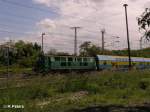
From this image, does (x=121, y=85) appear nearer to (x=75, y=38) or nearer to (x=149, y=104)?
(x=149, y=104)

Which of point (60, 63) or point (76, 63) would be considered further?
point (76, 63)

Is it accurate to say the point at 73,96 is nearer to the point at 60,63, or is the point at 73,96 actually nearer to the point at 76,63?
the point at 60,63

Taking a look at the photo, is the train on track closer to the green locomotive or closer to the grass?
the green locomotive

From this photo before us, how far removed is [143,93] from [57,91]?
5.18 m

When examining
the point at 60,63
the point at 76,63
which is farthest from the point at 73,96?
the point at 76,63

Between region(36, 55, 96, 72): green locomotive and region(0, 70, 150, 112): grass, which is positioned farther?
region(36, 55, 96, 72): green locomotive

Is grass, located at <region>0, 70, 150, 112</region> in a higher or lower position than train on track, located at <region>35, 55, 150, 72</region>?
lower

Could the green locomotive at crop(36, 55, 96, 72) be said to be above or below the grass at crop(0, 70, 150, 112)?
above

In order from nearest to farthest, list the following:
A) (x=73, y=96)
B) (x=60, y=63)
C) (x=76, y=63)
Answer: (x=73, y=96), (x=60, y=63), (x=76, y=63)

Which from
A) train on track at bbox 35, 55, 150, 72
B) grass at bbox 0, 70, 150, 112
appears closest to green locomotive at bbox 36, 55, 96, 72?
train on track at bbox 35, 55, 150, 72

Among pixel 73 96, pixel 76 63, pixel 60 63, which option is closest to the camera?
pixel 73 96

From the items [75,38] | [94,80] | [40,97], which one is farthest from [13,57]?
[40,97]

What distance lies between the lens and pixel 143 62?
6506 centimetres

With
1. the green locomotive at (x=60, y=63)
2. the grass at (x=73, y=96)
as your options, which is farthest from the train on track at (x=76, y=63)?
the grass at (x=73, y=96)
